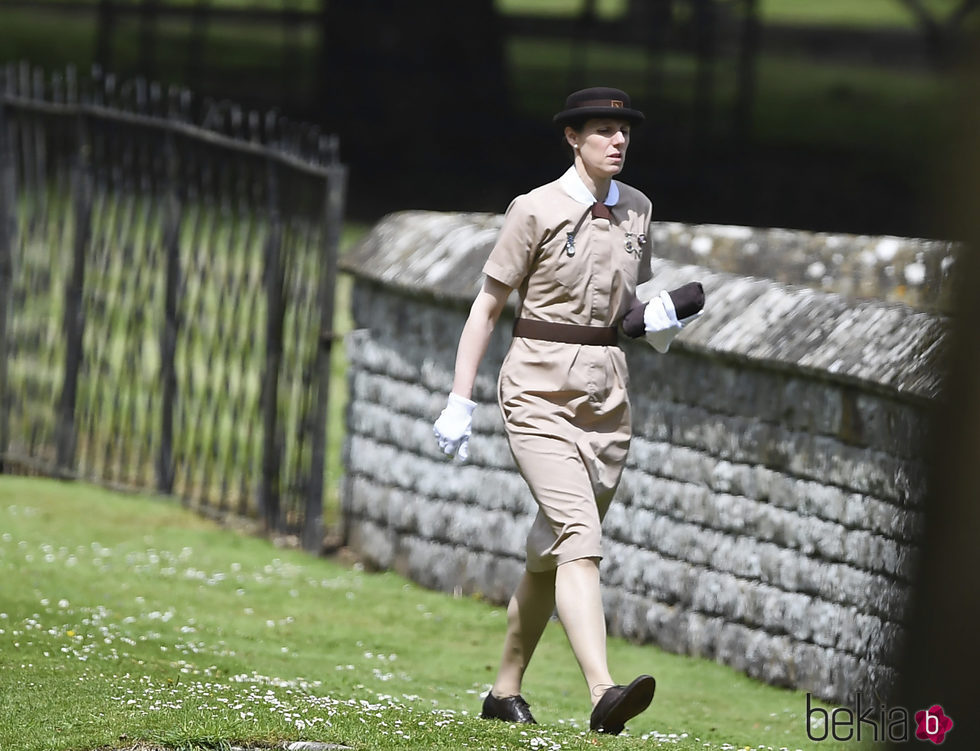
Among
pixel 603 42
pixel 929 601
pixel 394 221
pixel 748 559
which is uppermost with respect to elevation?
pixel 603 42

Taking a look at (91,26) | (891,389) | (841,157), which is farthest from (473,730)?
(91,26)

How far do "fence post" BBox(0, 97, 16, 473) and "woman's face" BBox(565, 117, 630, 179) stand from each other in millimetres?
5095

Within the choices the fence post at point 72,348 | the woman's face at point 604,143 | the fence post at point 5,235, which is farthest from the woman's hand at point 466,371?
the fence post at point 5,235

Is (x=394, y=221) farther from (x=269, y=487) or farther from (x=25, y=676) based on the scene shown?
(x=25, y=676)

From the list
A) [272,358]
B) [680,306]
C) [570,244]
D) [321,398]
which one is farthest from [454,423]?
[272,358]

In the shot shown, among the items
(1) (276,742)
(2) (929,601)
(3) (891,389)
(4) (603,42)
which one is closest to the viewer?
(2) (929,601)

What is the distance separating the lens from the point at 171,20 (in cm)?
2523

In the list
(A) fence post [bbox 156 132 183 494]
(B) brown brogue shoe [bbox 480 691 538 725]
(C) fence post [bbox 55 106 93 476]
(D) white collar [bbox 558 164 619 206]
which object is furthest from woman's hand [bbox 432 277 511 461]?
(C) fence post [bbox 55 106 93 476]

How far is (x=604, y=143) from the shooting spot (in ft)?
14.8

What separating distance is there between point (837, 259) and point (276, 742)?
437 centimetres

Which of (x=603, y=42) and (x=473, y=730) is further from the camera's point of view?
(x=603, y=42)

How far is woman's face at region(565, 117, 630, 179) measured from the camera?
450 cm

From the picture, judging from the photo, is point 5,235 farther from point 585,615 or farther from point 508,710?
point 585,615

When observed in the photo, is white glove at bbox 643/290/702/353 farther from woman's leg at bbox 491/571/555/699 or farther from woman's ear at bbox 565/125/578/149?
woman's leg at bbox 491/571/555/699
